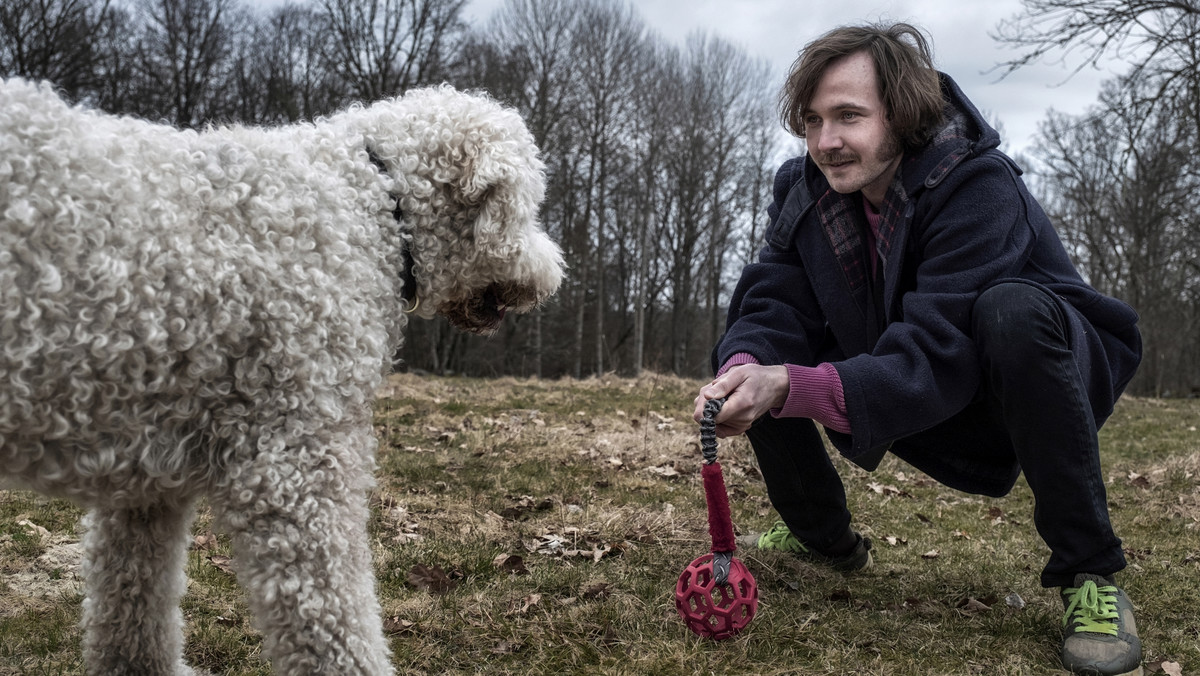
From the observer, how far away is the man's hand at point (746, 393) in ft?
8.38

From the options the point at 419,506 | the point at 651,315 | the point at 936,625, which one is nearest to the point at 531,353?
the point at 651,315

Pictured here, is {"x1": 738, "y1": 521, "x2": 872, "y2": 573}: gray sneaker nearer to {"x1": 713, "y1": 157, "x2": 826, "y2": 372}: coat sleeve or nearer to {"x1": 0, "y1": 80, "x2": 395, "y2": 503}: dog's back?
{"x1": 713, "y1": 157, "x2": 826, "y2": 372}: coat sleeve

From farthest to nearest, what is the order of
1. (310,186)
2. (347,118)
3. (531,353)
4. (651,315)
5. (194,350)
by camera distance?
1. (651,315)
2. (531,353)
3. (347,118)
4. (310,186)
5. (194,350)

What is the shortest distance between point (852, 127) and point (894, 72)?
235mm

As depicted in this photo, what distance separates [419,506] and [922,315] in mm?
2743

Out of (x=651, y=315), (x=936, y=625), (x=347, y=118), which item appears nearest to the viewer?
(x=347, y=118)

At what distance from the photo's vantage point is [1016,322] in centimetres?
260

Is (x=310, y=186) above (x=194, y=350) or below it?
above

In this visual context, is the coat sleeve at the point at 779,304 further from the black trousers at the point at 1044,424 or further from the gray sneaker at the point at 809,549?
the gray sneaker at the point at 809,549

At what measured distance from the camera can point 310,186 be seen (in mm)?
2041

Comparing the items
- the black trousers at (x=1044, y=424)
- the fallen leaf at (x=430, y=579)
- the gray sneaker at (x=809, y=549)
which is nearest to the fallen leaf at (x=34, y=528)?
the fallen leaf at (x=430, y=579)

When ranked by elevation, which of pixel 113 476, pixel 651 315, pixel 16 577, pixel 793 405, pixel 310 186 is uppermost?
pixel 651 315

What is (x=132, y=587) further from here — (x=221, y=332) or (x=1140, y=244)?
(x=1140, y=244)

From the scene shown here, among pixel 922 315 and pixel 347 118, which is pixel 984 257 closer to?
pixel 922 315
